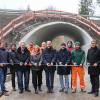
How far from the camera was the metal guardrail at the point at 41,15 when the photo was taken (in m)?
32.1

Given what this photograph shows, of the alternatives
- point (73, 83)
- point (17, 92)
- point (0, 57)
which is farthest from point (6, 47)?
point (73, 83)

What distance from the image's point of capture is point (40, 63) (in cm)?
1486

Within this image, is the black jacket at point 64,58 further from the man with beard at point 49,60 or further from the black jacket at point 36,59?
the black jacket at point 36,59

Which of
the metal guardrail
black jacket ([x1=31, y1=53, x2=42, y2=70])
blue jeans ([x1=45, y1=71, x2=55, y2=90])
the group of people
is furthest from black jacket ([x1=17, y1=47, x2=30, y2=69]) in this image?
the metal guardrail

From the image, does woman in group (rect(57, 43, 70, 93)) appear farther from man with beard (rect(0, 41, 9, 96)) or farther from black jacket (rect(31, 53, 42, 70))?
man with beard (rect(0, 41, 9, 96))

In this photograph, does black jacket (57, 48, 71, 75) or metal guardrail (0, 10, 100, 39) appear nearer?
black jacket (57, 48, 71, 75)

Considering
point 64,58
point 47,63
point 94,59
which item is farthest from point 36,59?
point 94,59

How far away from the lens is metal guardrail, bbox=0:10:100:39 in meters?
Answer: 32.1

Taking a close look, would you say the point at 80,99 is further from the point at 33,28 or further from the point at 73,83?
the point at 33,28

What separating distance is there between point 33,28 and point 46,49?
18915mm

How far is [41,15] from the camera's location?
33062mm

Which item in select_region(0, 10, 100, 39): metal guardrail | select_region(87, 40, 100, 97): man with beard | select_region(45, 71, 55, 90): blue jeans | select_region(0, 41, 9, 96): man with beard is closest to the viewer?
select_region(87, 40, 100, 97): man with beard

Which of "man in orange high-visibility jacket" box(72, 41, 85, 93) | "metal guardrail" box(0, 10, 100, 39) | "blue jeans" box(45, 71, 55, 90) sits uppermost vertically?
"metal guardrail" box(0, 10, 100, 39)

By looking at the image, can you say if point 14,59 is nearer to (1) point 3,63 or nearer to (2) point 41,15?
(1) point 3,63
